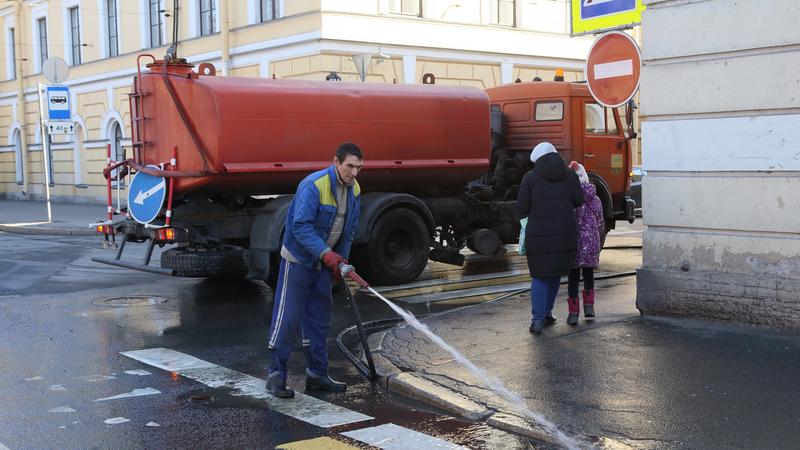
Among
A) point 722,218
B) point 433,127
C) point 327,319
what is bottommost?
point 327,319

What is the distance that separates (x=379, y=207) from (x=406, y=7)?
1341 centimetres

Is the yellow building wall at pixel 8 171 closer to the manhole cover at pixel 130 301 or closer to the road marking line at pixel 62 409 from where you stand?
the manhole cover at pixel 130 301

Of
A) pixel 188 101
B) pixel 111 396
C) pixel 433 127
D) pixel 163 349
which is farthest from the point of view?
pixel 433 127

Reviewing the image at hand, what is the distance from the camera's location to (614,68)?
847 cm

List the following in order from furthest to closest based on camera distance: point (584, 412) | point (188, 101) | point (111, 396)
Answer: point (188, 101) → point (111, 396) → point (584, 412)

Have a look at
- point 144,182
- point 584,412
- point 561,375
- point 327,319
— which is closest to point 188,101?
point 144,182

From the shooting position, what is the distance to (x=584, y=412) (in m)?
5.48

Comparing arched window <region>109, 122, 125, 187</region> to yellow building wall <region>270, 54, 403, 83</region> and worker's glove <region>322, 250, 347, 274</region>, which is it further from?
worker's glove <region>322, 250, 347, 274</region>

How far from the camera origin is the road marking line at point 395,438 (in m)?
5.01

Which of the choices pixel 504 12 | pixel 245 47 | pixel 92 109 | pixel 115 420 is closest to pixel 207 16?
pixel 245 47

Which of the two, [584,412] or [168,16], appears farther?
[168,16]

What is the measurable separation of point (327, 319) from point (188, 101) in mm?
4357

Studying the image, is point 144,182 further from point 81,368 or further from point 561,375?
point 561,375

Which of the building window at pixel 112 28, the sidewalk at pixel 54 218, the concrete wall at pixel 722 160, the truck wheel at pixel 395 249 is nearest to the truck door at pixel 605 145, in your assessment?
the truck wheel at pixel 395 249
